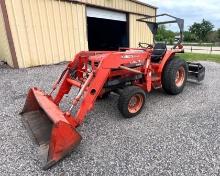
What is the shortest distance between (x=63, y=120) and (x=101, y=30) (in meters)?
14.6

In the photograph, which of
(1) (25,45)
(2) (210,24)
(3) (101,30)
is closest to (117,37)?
(3) (101,30)

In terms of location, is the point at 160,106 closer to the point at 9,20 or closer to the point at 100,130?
the point at 100,130

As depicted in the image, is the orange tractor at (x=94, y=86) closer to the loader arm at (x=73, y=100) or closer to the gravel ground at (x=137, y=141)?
the loader arm at (x=73, y=100)

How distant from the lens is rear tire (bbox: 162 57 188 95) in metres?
4.58

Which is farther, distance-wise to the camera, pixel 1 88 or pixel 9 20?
pixel 9 20

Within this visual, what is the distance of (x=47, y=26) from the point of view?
8.34 meters

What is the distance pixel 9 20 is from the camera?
23.9 feet

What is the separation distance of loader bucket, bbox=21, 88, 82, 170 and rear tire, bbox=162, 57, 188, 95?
2.65 metres

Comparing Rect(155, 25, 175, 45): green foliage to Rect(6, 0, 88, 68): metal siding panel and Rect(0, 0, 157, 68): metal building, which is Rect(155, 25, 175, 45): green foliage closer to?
Rect(0, 0, 157, 68): metal building

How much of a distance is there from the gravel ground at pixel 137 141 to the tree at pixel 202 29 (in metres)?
58.4

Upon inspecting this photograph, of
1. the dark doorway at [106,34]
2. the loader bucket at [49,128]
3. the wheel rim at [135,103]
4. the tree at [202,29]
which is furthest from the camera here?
the tree at [202,29]

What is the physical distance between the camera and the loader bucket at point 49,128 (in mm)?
2469

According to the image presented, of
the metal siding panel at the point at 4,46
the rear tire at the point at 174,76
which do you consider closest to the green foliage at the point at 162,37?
the rear tire at the point at 174,76

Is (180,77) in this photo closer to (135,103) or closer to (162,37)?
(135,103)
